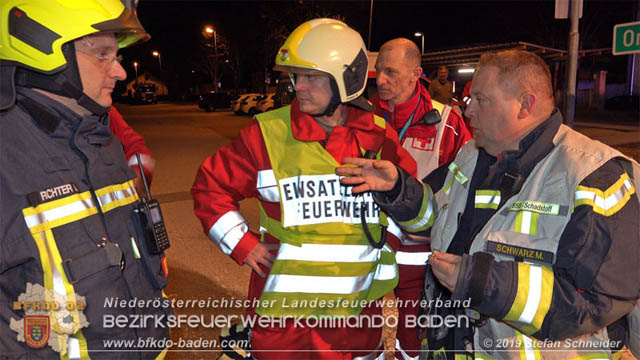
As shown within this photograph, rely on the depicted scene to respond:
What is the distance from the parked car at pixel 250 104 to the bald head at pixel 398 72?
25326 millimetres

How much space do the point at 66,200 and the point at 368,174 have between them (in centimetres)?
126

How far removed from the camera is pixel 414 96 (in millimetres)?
3875

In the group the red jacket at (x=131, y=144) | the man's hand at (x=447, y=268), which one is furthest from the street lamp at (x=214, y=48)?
the man's hand at (x=447, y=268)

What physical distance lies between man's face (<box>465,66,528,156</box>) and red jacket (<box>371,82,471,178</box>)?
1.40 meters

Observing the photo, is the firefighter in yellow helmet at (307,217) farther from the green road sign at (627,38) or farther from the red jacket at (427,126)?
the green road sign at (627,38)

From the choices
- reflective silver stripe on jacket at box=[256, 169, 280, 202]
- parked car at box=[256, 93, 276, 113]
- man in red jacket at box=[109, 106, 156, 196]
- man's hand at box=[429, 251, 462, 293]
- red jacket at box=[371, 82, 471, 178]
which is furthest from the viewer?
parked car at box=[256, 93, 276, 113]

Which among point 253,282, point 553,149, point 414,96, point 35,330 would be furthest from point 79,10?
point 414,96

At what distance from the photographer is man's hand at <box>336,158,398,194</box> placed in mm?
2207

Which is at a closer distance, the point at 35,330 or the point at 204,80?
the point at 35,330

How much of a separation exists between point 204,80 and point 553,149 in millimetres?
77066

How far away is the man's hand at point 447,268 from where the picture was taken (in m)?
1.83

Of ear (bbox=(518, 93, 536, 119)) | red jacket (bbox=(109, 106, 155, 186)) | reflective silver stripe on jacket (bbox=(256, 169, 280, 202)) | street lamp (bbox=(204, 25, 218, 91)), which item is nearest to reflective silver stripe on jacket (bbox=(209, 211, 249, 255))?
reflective silver stripe on jacket (bbox=(256, 169, 280, 202))

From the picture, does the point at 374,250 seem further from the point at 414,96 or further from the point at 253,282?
Result: the point at 414,96

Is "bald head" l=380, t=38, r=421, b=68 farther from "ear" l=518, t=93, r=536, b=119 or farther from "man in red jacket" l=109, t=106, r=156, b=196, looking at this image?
"man in red jacket" l=109, t=106, r=156, b=196
